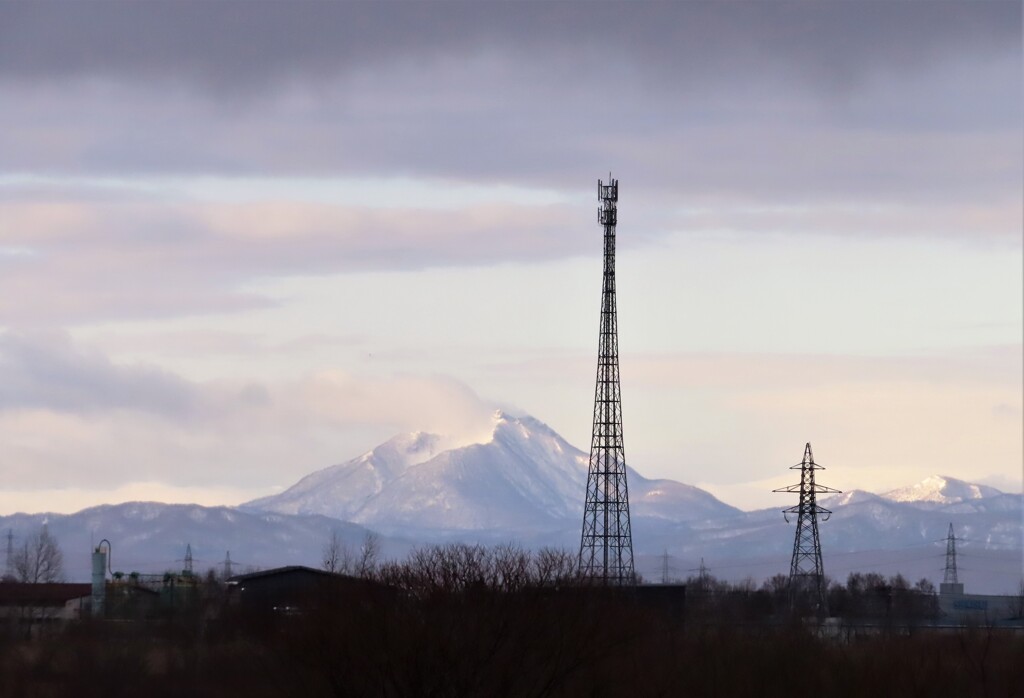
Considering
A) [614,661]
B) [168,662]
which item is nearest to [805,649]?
[614,661]

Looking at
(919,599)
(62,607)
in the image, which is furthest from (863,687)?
(919,599)

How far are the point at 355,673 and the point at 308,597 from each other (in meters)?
10.4

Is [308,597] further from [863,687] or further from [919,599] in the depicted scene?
[919,599]

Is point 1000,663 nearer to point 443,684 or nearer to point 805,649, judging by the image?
point 805,649

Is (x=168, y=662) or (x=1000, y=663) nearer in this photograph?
(x=1000, y=663)

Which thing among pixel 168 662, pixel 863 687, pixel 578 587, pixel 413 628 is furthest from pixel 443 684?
pixel 168 662

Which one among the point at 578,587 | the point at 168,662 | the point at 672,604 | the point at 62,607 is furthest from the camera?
the point at 62,607

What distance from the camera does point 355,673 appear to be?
166 ft

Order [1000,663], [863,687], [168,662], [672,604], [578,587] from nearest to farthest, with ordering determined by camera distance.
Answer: [578,587] < [863,687] < [1000,663] < [168,662] < [672,604]

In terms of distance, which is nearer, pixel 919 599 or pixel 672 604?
pixel 672 604

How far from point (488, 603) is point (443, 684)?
268 cm

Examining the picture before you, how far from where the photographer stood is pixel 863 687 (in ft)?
193

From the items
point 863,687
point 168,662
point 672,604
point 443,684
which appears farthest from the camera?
point 672,604

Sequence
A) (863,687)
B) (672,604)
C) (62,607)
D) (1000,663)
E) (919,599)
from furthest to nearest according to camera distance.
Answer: (919,599)
(62,607)
(672,604)
(1000,663)
(863,687)
